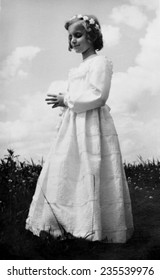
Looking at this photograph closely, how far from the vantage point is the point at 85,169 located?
3145mm

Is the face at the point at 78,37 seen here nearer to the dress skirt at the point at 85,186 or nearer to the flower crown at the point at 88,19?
the flower crown at the point at 88,19

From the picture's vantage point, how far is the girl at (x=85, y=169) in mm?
3119

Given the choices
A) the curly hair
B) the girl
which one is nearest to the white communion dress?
the girl

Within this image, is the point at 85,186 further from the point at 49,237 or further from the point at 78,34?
the point at 78,34

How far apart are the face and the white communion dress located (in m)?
0.17

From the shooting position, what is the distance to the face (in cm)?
338

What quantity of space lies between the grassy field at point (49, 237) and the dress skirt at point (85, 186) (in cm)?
10

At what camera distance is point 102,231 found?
10.5 feet

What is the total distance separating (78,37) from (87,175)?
1.18 m

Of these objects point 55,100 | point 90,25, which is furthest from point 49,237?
point 90,25

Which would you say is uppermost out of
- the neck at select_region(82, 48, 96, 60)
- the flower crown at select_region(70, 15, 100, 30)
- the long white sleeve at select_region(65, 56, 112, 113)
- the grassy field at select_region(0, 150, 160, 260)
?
the flower crown at select_region(70, 15, 100, 30)

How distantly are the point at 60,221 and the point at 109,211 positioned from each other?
400 millimetres

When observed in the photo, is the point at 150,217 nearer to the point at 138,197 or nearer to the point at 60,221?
the point at 138,197

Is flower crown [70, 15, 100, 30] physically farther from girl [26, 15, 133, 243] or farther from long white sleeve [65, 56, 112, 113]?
long white sleeve [65, 56, 112, 113]
